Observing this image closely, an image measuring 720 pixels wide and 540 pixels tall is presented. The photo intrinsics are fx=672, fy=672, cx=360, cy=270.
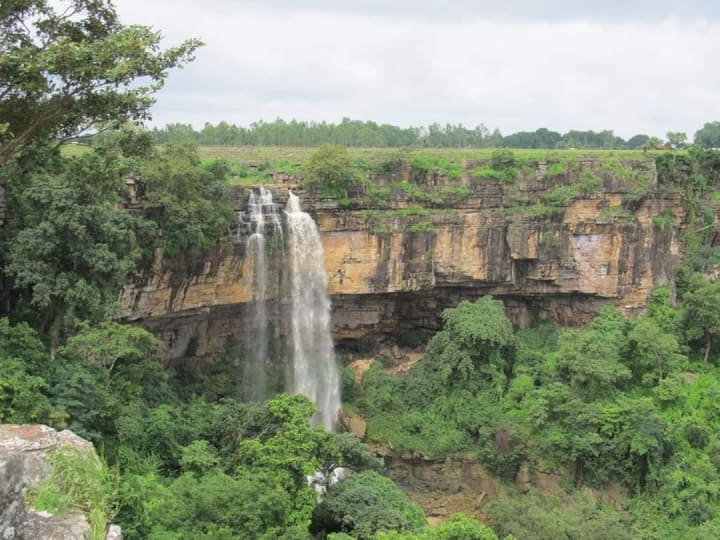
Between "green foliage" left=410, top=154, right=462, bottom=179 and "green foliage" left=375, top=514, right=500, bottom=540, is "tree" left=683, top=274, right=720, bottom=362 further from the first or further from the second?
"green foliage" left=375, top=514, right=500, bottom=540

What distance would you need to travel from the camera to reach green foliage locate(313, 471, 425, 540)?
527 inches

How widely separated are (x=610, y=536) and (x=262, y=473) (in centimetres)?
807

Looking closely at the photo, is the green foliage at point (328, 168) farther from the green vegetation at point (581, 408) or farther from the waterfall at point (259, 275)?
the green vegetation at point (581, 408)

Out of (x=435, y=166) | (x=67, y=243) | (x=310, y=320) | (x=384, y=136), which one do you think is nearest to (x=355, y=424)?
(x=310, y=320)

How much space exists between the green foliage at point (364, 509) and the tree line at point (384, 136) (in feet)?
65.2

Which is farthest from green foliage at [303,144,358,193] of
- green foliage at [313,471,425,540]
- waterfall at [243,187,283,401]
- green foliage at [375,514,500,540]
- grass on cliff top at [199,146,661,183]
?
green foliage at [375,514,500,540]

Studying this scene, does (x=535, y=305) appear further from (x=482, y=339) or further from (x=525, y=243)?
(x=482, y=339)

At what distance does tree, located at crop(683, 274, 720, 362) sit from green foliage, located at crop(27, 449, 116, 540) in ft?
61.4

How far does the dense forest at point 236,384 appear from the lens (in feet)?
34.6

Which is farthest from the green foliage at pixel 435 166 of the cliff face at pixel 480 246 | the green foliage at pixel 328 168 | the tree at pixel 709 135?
the tree at pixel 709 135

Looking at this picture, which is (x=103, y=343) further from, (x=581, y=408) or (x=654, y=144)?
(x=654, y=144)

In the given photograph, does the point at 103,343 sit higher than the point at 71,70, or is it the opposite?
the point at 71,70

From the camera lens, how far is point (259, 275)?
20500 mm

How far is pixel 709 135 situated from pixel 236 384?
33.7 m
